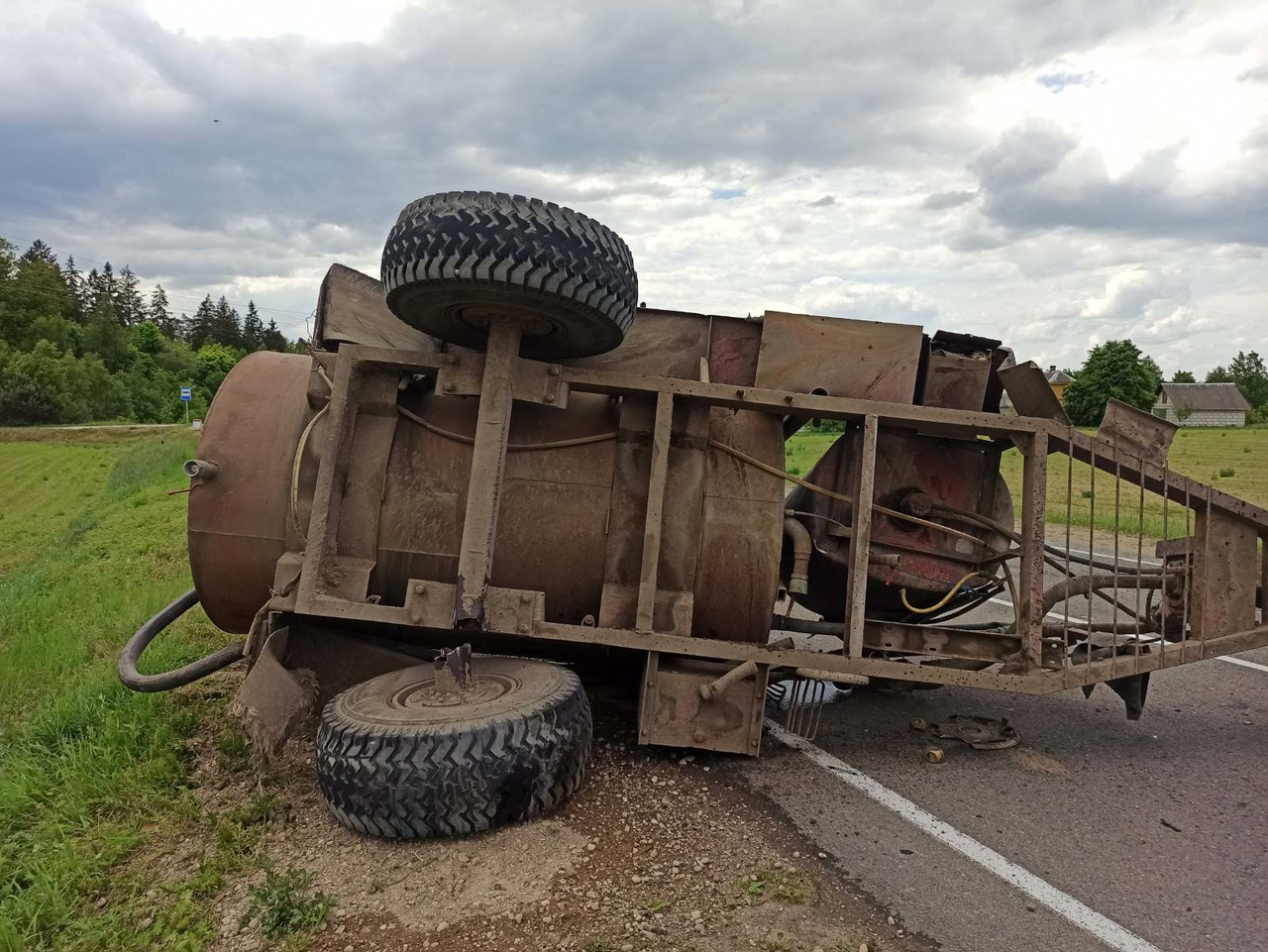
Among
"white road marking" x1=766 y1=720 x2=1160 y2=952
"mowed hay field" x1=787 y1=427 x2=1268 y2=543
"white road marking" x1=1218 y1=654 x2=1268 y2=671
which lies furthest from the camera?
"mowed hay field" x1=787 y1=427 x2=1268 y2=543

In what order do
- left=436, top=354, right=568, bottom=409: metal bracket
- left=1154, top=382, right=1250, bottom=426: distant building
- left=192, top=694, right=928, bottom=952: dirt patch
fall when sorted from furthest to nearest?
left=1154, top=382, right=1250, bottom=426: distant building
left=436, top=354, right=568, bottom=409: metal bracket
left=192, top=694, right=928, bottom=952: dirt patch

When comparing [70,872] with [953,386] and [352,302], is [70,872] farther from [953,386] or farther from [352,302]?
[953,386]

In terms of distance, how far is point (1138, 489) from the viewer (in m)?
14.6

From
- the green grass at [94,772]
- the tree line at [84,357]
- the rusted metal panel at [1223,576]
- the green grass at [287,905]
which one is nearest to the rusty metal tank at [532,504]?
the green grass at [94,772]

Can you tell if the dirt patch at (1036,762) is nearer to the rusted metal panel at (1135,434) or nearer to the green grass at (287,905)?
the rusted metal panel at (1135,434)

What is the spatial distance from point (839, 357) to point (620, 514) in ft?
4.60

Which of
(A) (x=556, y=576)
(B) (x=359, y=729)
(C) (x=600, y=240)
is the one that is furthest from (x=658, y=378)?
(B) (x=359, y=729)

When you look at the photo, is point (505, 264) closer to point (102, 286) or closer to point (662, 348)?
point (662, 348)

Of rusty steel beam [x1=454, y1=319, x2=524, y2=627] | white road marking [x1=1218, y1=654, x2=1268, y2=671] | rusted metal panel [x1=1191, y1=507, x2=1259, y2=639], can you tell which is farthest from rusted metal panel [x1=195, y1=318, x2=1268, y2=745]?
white road marking [x1=1218, y1=654, x2=1268, y2=671]

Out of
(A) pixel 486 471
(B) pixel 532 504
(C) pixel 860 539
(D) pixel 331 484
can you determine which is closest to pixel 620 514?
(B) pixel 532 504

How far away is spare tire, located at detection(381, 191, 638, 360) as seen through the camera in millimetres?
3061

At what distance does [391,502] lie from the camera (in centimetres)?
395

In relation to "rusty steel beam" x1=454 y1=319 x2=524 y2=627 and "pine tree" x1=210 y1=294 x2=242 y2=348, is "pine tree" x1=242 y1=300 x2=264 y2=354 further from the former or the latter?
"rusty steel beam" x1=454 y1=319 x2=524 y2=627

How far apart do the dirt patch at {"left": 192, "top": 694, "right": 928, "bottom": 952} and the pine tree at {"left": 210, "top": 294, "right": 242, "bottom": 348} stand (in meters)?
109
